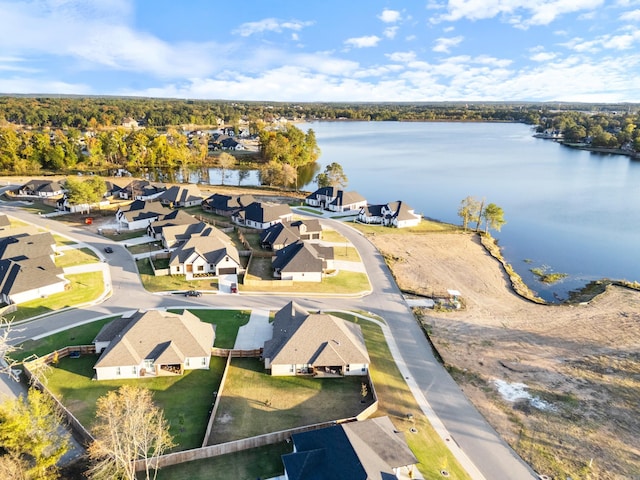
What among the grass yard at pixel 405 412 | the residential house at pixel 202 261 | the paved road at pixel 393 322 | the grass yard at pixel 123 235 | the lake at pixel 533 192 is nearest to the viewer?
the grass yard at pixel 405 412

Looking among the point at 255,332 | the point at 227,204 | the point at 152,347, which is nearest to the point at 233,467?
the point at 152,347

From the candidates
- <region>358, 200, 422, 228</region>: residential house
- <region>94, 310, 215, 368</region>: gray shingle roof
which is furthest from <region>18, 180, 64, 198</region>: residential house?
<region>94, 310, 215, 368</region>: gray shingle roof

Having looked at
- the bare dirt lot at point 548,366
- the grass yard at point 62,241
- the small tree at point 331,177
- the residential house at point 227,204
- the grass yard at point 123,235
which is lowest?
the bare dirt lot at point 548,366

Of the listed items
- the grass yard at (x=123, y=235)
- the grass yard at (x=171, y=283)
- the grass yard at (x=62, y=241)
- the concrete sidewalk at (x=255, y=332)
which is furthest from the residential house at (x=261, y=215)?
the concrete sidewalk at (x=255, y=332)

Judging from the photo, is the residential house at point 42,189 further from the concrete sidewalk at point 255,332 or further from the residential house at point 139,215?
the concrete sidewalk at point 255,332

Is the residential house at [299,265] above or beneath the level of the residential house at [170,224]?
beneath

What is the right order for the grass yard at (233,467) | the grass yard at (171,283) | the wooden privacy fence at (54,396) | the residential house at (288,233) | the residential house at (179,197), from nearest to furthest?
the grass yard at (233,467), the wooden privacy fence at (54,396), the grass yard at (171,283), the residential house at (288,233), the residential house at (179,197)

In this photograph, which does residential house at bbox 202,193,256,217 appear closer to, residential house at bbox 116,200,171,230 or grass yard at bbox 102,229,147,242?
residential house at bbox 116,200,171,230
